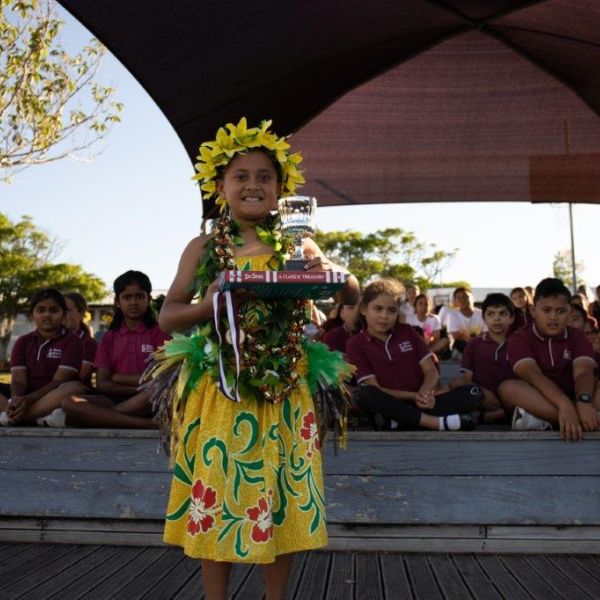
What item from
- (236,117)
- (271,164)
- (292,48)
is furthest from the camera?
(236,117)

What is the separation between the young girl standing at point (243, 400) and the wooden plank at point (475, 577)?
40.8 inches

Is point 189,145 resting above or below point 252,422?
above

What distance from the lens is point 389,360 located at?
13.9 ft

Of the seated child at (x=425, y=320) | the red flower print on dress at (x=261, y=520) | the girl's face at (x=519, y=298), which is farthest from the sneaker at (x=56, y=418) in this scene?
the seated child at (x=425, y=320)

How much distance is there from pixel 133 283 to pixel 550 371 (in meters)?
2.36

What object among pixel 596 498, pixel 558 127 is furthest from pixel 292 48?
pixel 596 498

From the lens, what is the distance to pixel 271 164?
2410 mm

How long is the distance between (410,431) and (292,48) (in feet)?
7.25

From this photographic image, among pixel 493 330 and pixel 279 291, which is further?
pixel 493 330

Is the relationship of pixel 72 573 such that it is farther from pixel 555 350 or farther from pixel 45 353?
pixel 555 350

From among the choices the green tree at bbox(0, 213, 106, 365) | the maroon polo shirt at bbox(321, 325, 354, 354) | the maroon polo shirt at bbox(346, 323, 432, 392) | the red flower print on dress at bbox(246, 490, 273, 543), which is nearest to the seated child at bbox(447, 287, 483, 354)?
the maroon polo shirt at bbox(321, 325, 354, 354)

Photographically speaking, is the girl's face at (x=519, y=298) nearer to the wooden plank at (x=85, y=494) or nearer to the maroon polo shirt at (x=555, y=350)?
the maroon polo shirt at (x=555, y=350)

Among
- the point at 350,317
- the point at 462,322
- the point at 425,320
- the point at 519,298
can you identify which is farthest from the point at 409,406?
the point at 425,320

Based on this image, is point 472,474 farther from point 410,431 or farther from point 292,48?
point 292,48
